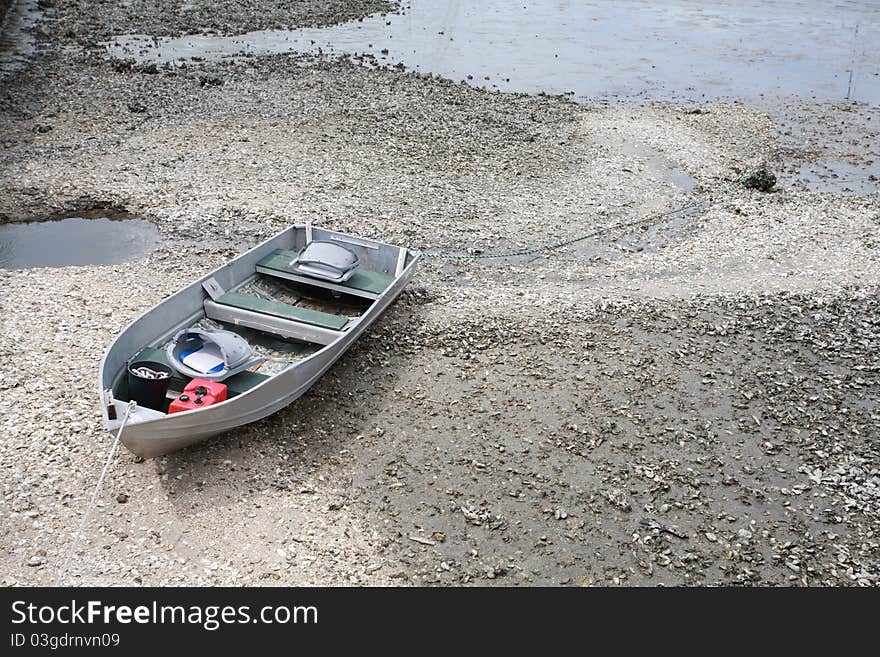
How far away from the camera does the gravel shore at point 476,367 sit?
8203mm

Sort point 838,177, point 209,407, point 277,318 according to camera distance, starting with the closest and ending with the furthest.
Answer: point 209,407
point 277,318
point 838,177

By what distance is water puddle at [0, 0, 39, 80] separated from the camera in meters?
24.5

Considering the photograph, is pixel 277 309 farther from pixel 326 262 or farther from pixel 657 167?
pixel 657 167

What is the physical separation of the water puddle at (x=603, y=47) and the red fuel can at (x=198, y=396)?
2027 centimetres

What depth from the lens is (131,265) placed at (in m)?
13.2

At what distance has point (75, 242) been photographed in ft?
46.5

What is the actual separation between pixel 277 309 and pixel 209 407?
2.72m

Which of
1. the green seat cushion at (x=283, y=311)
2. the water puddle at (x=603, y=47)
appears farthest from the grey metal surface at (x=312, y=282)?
the water puddle at (x=603, y=47)

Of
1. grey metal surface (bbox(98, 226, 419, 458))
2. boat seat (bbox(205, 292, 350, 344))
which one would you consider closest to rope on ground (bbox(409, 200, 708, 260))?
grey metal surface (bbox(98, 226, 419, 458))

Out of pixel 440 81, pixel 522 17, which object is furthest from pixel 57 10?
pixel 522 17

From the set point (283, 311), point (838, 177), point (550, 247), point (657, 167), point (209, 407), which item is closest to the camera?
point (209, 407)

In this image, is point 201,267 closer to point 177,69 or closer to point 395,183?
point 395,183

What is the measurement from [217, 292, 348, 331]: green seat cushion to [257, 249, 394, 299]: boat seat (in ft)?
2.37

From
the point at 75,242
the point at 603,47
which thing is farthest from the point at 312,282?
the point at 603,47
